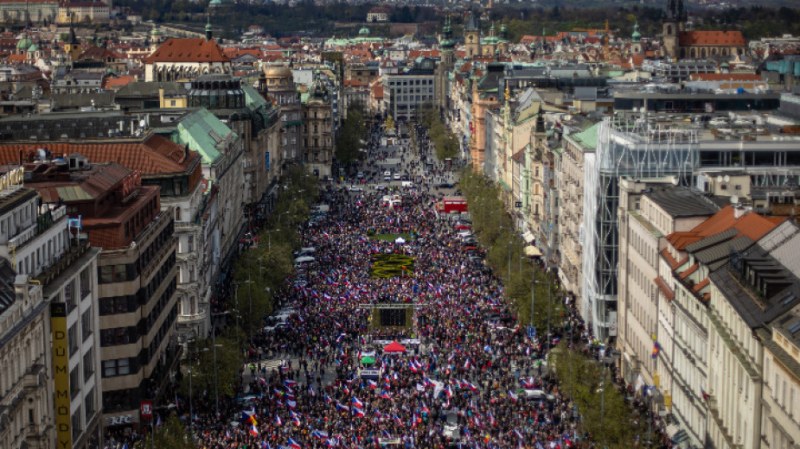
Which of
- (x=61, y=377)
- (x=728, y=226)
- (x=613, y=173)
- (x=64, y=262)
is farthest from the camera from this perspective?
(x=613, y=173)

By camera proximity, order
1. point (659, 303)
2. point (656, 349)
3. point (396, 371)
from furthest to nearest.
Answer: point (396, 371) → point (659, 303) → point (656, 349)

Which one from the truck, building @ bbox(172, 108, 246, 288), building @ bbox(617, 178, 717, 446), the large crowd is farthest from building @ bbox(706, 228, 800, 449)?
the truck

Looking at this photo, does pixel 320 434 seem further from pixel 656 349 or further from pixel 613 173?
pixel 613 173

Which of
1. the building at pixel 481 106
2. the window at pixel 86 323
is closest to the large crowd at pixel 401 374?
the window at pixel 86 323

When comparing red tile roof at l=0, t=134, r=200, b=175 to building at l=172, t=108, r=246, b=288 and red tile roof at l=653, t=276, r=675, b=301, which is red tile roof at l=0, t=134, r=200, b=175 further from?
red tile roof at l=653, t=276, r=675, b=301

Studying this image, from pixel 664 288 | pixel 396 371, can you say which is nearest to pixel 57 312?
pixel 664 288

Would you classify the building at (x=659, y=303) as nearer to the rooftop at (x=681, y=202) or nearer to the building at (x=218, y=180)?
the rooftop at (x=681, y=202)
